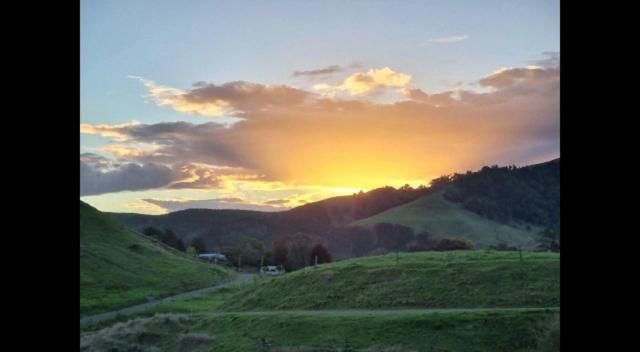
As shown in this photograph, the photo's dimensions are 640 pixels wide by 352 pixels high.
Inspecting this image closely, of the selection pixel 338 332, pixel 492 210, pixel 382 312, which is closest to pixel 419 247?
pixel 492 210

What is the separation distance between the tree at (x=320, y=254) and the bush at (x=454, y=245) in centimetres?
1176

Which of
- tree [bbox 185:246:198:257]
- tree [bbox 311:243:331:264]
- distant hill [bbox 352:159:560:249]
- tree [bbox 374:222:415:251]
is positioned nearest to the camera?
tree [bbox 311:243:331:264]

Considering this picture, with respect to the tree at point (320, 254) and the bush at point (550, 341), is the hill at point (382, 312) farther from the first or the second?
the tree at point (320, 254)

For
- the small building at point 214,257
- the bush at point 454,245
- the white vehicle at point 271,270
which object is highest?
the bush at point 454,245

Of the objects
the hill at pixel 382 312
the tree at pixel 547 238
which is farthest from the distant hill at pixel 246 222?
the hill at pixel 382 312

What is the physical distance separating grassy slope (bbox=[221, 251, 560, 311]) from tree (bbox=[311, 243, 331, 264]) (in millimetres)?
9848

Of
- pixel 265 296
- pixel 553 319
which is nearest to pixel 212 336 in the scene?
pixel 265 296

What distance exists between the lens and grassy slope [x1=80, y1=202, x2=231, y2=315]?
32.7 meters

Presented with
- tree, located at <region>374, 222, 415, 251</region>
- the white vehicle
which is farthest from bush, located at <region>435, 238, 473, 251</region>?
the white vehicle

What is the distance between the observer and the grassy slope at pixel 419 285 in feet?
67.1

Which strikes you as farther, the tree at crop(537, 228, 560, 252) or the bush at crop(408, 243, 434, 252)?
the bush at crop(408, 243, 434, 252)

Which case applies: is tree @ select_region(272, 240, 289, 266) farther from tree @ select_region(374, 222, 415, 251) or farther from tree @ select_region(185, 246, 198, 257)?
tree @ select_region(374, 222, 415, 251)
